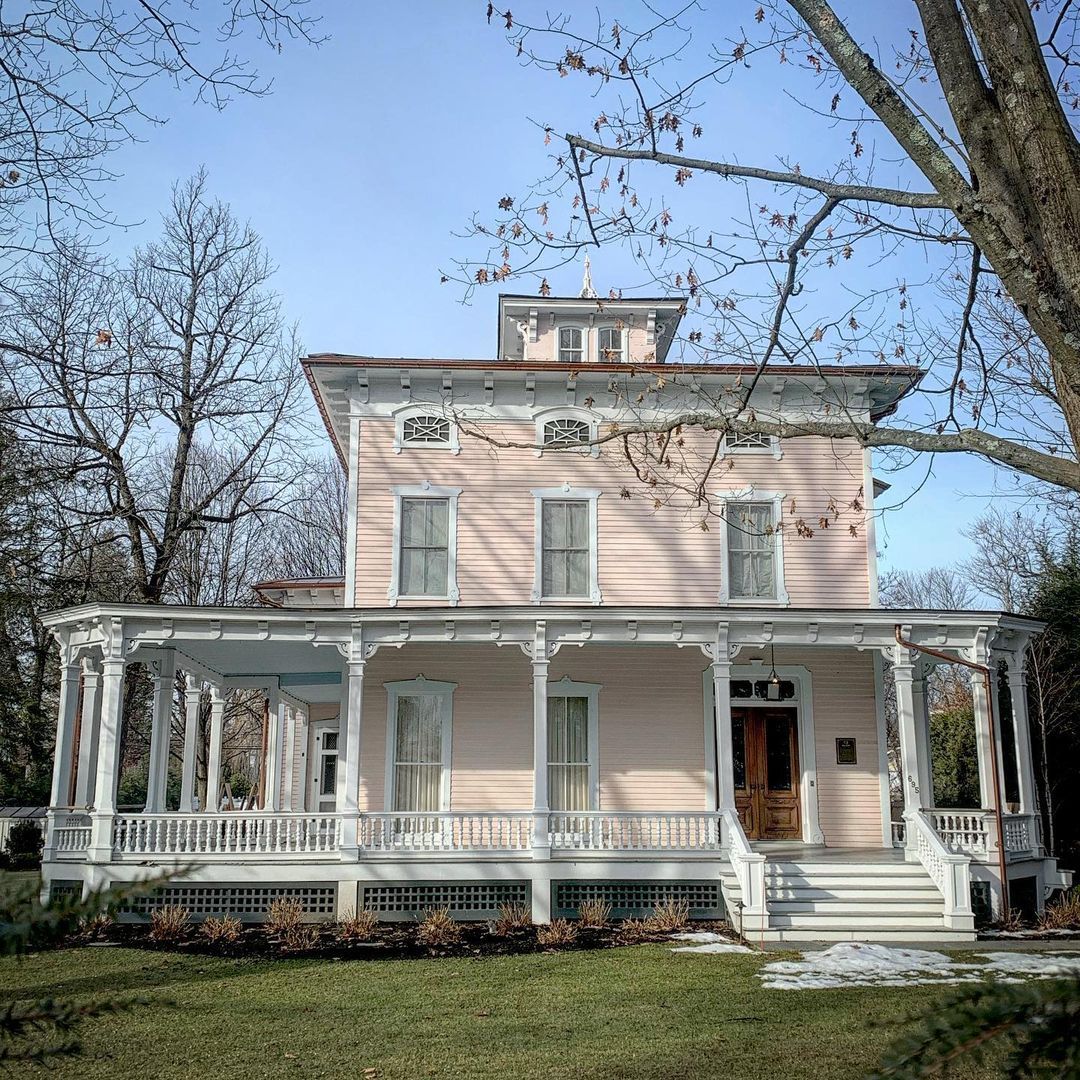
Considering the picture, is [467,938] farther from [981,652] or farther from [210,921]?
[981,652]

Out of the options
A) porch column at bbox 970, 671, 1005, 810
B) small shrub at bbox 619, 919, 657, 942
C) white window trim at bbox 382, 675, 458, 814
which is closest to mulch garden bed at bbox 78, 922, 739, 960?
small shrub at bbox 619, 919, 657, 942

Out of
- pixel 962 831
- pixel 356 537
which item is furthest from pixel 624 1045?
pixel 356 537

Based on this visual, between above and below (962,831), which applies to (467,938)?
below

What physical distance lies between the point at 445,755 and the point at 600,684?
2.61 m

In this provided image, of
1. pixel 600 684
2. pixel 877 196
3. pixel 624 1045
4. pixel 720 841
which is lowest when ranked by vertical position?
pixel 624 1045

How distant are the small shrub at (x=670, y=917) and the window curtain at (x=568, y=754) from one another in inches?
105

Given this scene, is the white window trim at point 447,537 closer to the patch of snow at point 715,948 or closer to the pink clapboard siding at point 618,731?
the pink clapboard siding at point 618,731

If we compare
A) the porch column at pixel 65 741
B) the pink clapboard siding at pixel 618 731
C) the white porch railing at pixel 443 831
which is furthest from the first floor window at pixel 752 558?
the porch column at pixel 65 741

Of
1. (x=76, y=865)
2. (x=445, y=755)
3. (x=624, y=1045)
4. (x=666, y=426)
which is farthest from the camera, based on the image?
(x=445, y=755)

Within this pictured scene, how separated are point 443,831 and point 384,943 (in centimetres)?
226

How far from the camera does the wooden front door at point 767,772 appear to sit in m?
17.0

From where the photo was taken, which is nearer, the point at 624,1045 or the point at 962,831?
the point at 624,1045

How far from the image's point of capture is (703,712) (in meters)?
16.9

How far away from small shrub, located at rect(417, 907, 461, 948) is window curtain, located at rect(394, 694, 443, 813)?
9.94 feet
